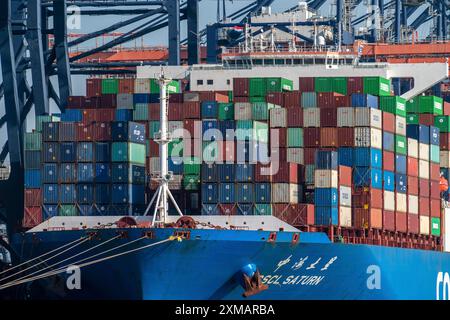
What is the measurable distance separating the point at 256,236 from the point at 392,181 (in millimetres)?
8199

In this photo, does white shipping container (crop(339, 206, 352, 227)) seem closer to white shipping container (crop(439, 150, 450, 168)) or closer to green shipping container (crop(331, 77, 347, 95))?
green shipping container (crop(331, 77, 347, 95))

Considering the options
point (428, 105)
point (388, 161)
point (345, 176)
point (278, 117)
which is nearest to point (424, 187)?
point (388, 161)

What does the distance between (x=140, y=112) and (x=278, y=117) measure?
5.02 m

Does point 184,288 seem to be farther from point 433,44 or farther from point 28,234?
point 433,44

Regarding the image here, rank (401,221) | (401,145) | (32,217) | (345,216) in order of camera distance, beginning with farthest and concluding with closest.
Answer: (401,145) < (401,221) < (345,216) < (32,217)

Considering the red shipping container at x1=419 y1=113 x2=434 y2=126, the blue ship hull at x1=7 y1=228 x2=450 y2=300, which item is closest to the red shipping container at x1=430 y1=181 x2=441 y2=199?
the red shipping container at x1=419 y1=113 x2=434 y2=126

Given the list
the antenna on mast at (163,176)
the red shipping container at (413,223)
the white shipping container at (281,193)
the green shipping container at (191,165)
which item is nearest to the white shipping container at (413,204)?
the red shipping container at (413,223)

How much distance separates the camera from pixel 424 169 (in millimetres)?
61906

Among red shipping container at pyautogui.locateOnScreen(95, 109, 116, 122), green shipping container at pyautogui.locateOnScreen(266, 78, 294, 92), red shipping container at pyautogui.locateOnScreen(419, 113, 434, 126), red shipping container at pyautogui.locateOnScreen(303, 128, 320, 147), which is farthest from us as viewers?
red shipping container at pyautogui.locateOnScreen(419, 113, 434, 126)

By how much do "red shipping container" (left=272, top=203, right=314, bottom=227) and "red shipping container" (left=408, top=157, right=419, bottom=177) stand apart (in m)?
6.83

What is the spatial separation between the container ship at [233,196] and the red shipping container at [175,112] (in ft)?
0.12

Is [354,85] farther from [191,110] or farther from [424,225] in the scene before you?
[191,110]

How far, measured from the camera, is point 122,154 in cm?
5575

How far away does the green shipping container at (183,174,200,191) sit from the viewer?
2215 inches
